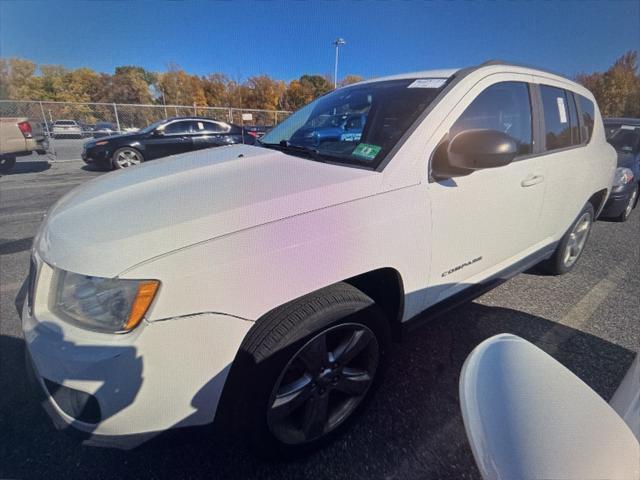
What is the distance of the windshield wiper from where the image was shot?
6.16 ft

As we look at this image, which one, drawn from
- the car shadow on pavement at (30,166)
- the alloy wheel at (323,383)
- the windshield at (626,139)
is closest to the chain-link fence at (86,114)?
the car shadow on pavement at (30,166)

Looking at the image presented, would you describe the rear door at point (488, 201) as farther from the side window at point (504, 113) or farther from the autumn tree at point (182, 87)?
the autumn tree at point (182, 87)

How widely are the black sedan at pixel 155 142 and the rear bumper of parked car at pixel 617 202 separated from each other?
25.8ft

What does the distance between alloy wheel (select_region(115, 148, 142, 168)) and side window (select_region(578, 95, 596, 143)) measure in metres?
9.52

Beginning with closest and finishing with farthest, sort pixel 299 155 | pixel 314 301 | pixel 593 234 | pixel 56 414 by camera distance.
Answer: pixel 56 414 → pixel 314 301 → pixel 299 155 → pixel 593 234

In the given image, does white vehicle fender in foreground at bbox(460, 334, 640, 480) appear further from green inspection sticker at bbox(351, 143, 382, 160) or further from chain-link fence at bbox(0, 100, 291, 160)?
chain-link fence at bbox(0, 100, 291, 160)

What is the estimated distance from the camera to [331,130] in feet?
7.38

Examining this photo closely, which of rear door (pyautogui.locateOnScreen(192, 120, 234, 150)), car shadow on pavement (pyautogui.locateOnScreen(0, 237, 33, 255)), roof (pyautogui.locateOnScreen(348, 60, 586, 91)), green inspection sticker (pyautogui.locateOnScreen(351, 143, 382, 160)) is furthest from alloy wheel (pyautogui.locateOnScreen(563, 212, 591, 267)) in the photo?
rear door (pyautogui.locateOnScreen(192, 120, 234, 150))

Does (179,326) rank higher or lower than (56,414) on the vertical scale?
higher

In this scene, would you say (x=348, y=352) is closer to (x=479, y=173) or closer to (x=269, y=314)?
(x=269, y=314)

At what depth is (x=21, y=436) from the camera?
5.41 feet

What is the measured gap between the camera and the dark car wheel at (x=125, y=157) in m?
8.90

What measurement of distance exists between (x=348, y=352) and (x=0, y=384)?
204 cm

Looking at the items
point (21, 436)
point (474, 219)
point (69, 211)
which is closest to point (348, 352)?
point (474, 219)
